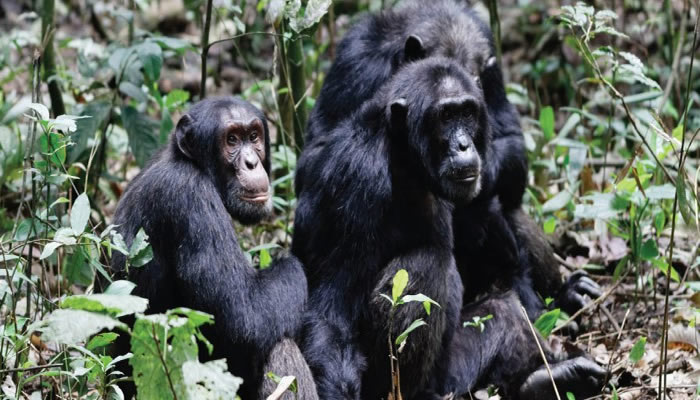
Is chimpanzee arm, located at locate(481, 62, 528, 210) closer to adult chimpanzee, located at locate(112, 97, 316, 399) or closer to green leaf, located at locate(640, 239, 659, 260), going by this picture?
green leaf, located at locate(640, 239, 659, 260)

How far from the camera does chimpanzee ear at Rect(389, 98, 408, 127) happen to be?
254 inches

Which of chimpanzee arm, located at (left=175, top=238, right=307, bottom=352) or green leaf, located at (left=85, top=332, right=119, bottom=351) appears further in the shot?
chimpanzee arm, located at (left=175, top=238, right=307, bottom=352)

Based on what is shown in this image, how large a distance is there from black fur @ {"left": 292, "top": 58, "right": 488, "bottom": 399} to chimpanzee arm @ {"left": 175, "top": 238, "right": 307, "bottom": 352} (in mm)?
555

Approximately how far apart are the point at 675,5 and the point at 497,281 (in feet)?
24.5

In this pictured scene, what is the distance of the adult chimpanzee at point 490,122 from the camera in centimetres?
798

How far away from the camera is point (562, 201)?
850 cm

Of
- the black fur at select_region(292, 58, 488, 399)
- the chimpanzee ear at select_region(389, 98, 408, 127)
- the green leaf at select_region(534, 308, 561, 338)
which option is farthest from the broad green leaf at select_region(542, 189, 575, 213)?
the chimpanzee ear at select_region(389, 98, 408, 127)

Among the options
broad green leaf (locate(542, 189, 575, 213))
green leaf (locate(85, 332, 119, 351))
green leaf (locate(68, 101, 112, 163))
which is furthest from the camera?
broad green leaf (locate(542, 189, 575, 213))

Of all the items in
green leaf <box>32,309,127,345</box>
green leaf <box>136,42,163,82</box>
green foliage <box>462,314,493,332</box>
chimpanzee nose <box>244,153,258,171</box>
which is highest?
green leaf <box>136,42,163,82</box>

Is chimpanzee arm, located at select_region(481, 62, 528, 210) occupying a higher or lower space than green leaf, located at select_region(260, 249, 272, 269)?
higher

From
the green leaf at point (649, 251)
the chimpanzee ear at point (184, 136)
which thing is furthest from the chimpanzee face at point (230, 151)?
the green leaf at point (649, 251)

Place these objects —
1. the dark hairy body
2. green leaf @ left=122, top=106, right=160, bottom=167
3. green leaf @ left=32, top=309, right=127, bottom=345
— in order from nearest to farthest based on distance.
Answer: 1. green leaf @ left=32, top=309, right=127, bottom=345
2. the dark hairy body
3. green leaf @ left=122, top=106, right=160, bottom=167

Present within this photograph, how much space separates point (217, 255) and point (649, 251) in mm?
3496

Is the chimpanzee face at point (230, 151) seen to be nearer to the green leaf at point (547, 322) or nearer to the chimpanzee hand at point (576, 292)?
the green leaf at point (547, 322)
